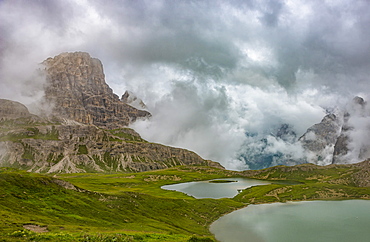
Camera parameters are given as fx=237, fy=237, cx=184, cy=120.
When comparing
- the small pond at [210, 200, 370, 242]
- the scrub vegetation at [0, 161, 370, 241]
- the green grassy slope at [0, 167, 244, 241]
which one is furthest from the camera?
the small pond at [210, 200, 370, 242]

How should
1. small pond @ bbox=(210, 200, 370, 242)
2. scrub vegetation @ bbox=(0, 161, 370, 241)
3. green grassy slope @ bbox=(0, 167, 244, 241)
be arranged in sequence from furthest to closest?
1. small pond @ bbox=(210, 200, 370, 242)
2. green grassy slope @ bbox=(0, 167, 244, 241)
3. scrub vegetation @ bbox=(0, 161, 370, 241)

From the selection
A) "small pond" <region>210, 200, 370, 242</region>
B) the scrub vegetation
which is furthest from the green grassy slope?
"small pond" <region>210, 200, 370, 242</region>

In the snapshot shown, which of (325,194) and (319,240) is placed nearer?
(319,240)

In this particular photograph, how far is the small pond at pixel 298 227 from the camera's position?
72500 millimetres

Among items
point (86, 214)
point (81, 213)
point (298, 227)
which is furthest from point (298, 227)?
point (81, 213)

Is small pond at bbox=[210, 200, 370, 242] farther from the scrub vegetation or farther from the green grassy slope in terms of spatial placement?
the green grassy slope

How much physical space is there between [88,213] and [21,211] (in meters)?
18.1

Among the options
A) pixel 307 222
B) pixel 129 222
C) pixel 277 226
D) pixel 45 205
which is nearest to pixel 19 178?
pixel 45 205

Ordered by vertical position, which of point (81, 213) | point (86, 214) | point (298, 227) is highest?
point (81, 213)

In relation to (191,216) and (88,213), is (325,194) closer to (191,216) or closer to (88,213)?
(191,216)

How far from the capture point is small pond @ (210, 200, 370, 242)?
72.5 m

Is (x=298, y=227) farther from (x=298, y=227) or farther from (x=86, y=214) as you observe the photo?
A: (x=86, y=214)

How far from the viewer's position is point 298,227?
83188 mm

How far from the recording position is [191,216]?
341 feet
